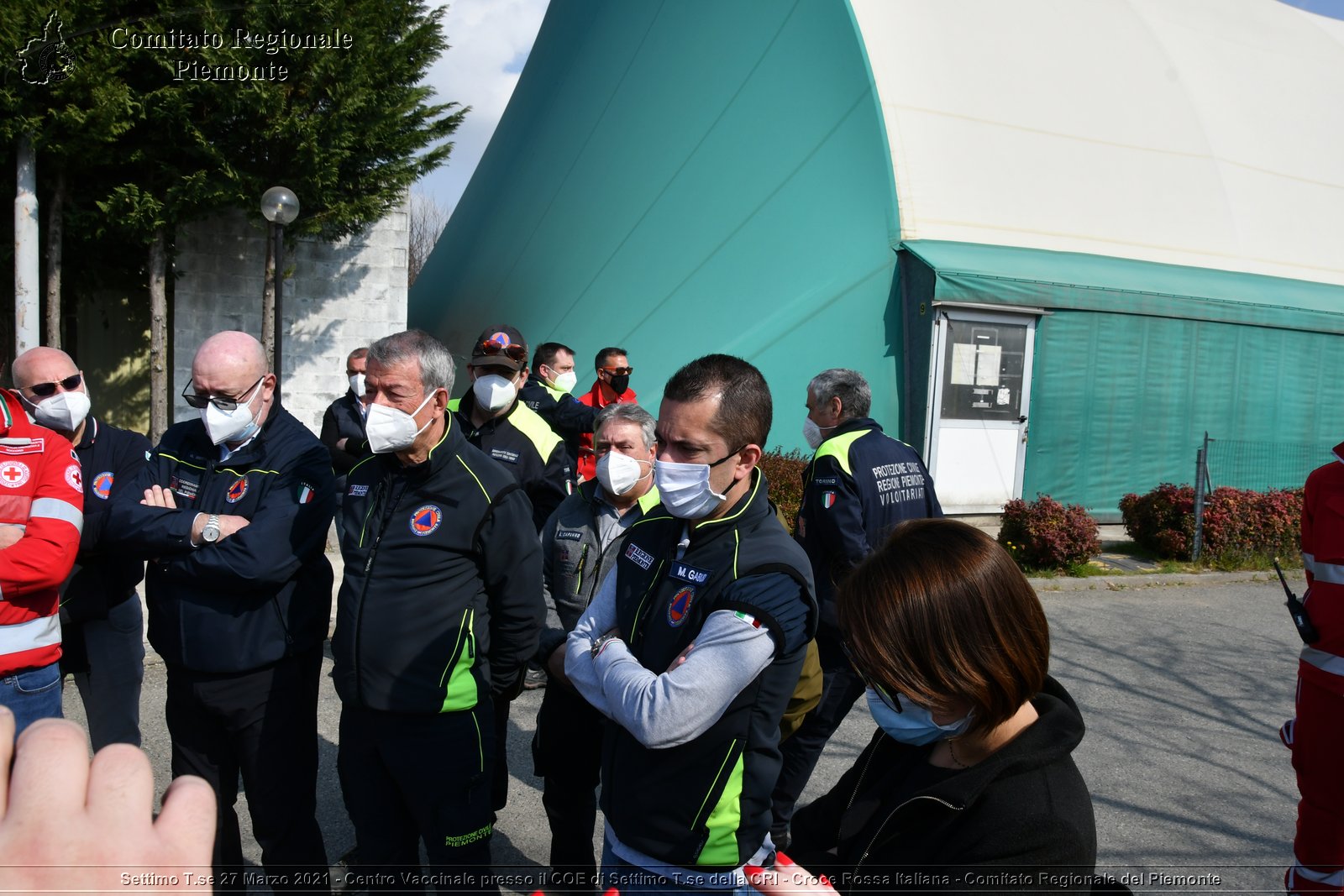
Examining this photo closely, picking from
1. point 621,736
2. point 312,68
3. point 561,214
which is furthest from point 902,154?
point 621,736

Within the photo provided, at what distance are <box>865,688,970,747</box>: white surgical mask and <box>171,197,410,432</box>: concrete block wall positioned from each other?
12792 mm

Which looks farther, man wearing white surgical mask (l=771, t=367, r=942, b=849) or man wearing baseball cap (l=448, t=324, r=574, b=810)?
man wearing baseball cap (l=448, t=324, r=574, b=810)

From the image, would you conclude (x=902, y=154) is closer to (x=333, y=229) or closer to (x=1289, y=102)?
(x=333, y=229)

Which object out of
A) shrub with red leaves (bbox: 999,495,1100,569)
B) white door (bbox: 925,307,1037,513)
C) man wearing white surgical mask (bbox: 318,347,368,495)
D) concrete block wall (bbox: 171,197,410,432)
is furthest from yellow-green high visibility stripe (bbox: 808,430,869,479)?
concrete block wall (bbox: 171,197,410,432)

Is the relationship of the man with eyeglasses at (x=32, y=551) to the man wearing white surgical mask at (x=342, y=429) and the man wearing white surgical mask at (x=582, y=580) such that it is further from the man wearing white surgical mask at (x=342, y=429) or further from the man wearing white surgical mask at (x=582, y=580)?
the man wearing white surgical mask at (x=342, y=429)

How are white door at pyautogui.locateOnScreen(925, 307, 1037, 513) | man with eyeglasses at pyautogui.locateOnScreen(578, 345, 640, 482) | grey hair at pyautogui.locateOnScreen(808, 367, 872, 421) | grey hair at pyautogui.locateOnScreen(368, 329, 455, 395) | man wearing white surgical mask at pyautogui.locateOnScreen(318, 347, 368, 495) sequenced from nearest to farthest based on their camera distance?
grey hair at pyautogui.locateOnScreen(368, 329, 455, 395)
grey hair at pyautogui.locateOnScreen(808, 367, 872, 421)
man wearing white surgical mask at pyautogui.locateOnScreen(318, 347, 368, 495)
man with eyeglasses at pyautogui.locateOnScreen(578, 345, 640, 482)
white door at pyautogui.locateOnScreen(925, 307, 1037, 513)

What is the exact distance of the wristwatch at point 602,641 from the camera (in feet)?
7.06

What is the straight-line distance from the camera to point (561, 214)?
1600cm

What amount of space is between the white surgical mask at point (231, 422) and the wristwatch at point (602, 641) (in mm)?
1652

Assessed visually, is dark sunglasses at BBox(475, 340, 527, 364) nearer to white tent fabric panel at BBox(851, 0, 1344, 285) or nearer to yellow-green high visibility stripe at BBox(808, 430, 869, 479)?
yellow-green high visibility stripe at BBox(808, 430, 869, 479)

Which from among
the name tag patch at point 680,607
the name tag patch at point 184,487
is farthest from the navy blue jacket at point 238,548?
the name tag patch at point 680,607

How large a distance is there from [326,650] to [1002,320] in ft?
28.7

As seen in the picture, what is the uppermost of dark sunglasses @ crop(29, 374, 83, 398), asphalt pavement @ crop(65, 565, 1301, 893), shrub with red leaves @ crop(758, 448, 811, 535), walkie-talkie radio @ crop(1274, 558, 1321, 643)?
dark sunglasses @ crop(29, 374, 83, 398)

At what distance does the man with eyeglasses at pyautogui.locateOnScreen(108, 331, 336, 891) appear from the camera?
2.92m
